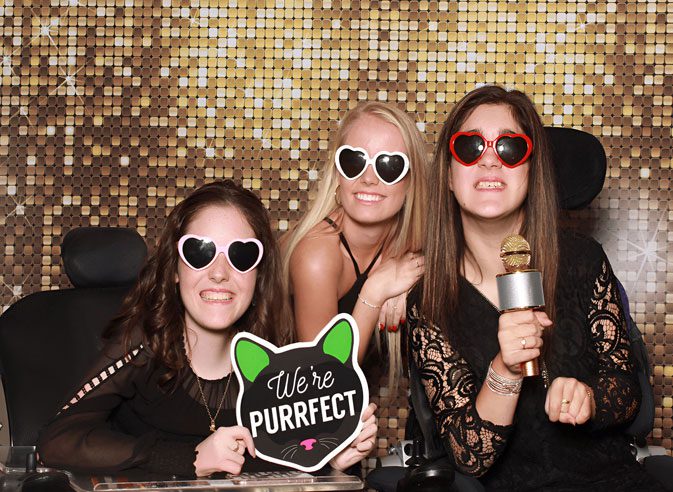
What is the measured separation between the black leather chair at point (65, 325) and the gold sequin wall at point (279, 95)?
104 centimetres

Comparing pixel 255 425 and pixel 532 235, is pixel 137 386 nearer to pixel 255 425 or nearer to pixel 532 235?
pixel 255 425

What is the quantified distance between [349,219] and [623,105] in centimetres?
128

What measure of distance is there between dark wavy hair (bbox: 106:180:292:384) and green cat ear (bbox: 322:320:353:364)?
32 centimetres

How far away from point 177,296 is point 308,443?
1.82ft

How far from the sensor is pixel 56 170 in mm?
3533

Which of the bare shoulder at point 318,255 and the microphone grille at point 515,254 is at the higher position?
the microphone grille at point 515,254

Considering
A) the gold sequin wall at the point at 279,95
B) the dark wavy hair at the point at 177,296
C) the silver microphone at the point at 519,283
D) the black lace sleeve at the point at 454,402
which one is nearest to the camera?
the silver microphone at the point at 519,283

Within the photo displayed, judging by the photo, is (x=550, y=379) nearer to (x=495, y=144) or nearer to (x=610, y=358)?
(x=610, y=358)

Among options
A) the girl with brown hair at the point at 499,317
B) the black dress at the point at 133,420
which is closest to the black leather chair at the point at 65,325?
the black dress at the point at 133,420

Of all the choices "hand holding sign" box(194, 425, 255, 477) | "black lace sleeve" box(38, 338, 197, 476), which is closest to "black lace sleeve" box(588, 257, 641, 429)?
"hand holding sign" box(194, 425, 255, 477)

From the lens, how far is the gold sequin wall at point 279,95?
134 inches

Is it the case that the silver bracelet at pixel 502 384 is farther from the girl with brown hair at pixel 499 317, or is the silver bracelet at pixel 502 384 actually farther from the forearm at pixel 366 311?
the forearm at pixel 366 311

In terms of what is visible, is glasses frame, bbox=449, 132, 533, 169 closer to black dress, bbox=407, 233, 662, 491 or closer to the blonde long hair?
black dress, bbox=407, 233, 662, 491

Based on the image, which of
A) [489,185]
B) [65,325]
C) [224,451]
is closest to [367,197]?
[489,185]
